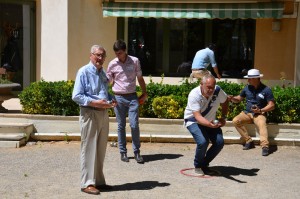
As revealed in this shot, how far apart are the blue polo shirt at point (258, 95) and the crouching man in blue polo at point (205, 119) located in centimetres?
166

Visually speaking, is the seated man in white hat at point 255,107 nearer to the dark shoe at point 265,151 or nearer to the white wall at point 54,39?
the dark shoe at point 265,151

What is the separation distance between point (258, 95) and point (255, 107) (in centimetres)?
21

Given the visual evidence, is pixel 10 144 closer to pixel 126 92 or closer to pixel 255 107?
pixel 126 92

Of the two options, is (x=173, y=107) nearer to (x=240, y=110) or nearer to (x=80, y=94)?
(x=240, y=110)

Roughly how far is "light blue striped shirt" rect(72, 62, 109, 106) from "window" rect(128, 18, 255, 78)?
762 cm

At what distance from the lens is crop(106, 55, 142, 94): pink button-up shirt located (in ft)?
25.3

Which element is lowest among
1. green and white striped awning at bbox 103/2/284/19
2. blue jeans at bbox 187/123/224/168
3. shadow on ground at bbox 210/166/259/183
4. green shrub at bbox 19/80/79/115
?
shadow on ground at bbox 210/166/259/183

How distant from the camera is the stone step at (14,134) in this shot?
28.9 feet

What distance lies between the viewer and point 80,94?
596 cm

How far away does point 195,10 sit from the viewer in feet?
40.7

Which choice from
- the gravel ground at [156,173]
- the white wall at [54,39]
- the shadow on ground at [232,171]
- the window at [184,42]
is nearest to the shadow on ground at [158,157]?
the gravel ground at [156,173]

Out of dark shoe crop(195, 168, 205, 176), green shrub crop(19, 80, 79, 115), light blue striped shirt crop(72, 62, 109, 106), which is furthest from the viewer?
green shrub crop(19, 80, 79, 115)

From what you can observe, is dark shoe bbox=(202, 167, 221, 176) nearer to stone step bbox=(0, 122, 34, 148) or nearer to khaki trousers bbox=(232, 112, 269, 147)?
khaki trousers bbox=(232, 112, 269, 147)

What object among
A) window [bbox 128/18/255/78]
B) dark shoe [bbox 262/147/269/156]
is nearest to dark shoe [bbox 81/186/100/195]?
dark shoe [bbox 262/147/269/156]
